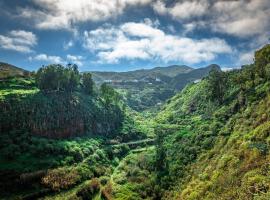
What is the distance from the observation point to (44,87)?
143m

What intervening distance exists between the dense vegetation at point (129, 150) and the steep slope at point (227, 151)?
247mm

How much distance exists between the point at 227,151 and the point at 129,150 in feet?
184

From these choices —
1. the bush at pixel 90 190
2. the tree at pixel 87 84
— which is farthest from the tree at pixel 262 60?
the tree at pixel 87 84

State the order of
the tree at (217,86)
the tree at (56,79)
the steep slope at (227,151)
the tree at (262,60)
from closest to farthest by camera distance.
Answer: the steep slope at (227,151), the tree at (262,60), the tree at (217,86), the tree at (56,79)

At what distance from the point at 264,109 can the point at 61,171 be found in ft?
181

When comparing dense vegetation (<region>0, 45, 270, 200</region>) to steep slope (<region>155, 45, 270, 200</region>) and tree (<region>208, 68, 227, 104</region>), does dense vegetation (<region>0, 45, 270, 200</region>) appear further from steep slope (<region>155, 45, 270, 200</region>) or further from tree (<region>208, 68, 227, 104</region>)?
tree (<region>208, 68, 227, 104</region>)

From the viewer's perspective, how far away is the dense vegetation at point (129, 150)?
6588cm

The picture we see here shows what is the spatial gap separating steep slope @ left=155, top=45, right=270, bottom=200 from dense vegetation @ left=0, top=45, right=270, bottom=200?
0.81 feet

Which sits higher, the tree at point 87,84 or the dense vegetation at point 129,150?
the tree at point 87,84

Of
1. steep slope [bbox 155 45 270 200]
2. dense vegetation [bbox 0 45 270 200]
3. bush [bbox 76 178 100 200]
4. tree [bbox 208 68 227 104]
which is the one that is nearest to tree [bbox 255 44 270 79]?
steep slope [bbox 155 45 270 200]

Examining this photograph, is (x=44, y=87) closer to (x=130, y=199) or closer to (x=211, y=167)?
(x=130, y=199)

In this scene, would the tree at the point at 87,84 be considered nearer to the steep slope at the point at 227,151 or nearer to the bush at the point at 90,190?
the steep slope at the point at 227,151

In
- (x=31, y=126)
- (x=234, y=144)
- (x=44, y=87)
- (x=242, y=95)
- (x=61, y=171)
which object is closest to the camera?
(x=234, y=144)

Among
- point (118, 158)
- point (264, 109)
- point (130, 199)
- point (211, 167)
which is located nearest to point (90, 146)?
point (118, 158)
